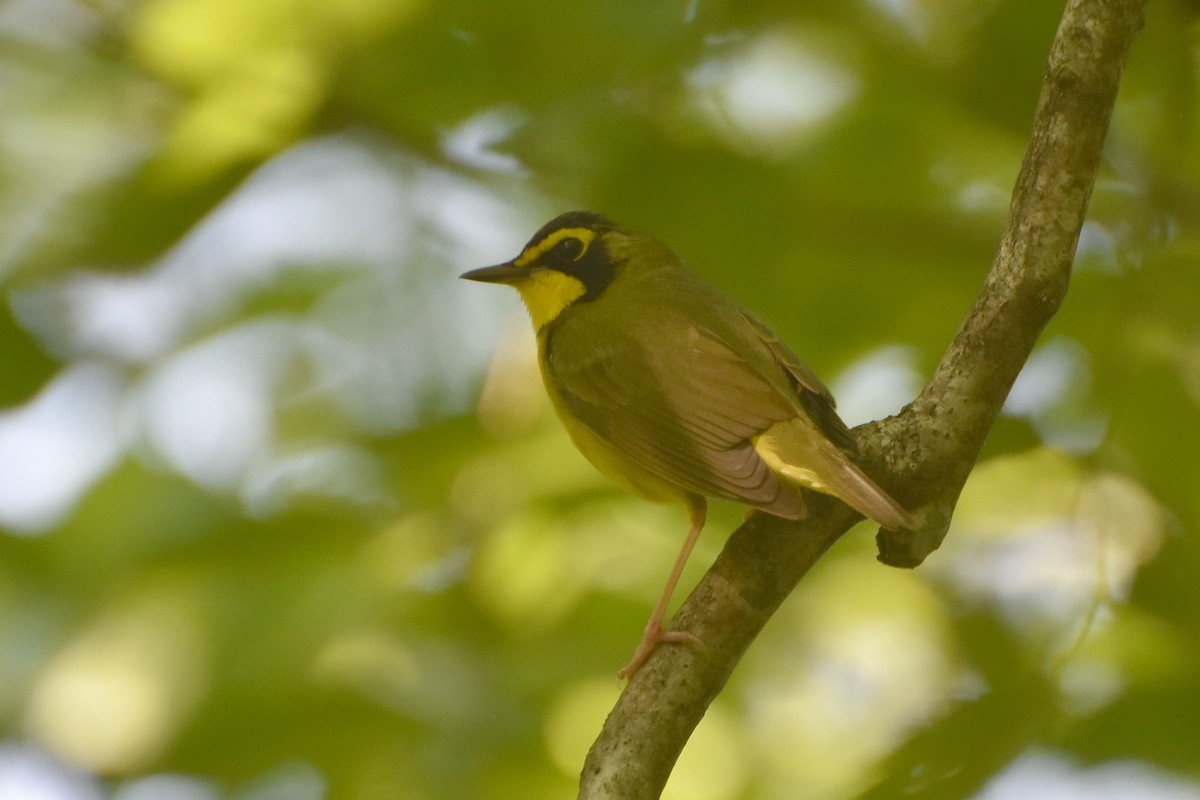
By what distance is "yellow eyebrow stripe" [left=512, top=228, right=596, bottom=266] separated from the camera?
3.95 metres

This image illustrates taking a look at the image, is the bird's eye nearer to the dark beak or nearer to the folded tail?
the dark beak

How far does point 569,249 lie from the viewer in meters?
3.96

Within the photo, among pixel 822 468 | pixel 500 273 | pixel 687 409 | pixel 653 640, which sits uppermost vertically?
pixel 500 273

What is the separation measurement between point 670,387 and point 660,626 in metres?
0.64

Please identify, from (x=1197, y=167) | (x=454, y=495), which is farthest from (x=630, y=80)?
(x=1197, y=167)

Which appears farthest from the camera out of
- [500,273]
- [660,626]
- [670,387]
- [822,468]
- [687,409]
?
[500,273]

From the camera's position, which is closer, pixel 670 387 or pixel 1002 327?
pixel 1002 327

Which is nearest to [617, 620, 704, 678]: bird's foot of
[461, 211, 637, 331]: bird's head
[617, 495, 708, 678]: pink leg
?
[617, 495, 708, 678]: pink leg

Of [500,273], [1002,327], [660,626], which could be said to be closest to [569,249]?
[500,273]

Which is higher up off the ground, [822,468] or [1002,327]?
[1002,327]

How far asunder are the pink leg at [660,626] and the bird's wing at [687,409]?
264 mm

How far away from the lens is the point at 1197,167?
13.0ft

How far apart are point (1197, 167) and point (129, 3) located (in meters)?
3.71

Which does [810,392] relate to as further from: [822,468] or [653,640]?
[653,640]
